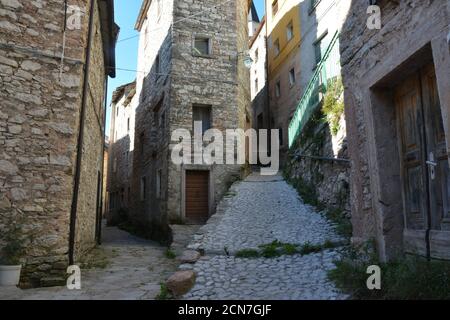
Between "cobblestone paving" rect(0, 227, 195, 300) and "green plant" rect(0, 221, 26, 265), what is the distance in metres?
0.47

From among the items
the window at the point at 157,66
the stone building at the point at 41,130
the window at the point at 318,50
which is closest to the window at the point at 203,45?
the window at the point at 157,66

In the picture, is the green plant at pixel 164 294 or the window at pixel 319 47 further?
the window at pixel 319 47

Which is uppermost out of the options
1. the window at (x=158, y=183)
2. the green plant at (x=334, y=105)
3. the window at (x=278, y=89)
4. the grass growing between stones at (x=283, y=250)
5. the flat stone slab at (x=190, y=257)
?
the window at (x=278, y=89)

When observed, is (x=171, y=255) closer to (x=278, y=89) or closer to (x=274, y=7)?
(x=278, y=89)

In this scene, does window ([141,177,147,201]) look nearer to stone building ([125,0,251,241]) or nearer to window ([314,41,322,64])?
stone building ([125,0,251,241])

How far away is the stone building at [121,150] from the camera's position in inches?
703

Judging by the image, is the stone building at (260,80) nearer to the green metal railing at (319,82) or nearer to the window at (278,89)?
the window at (278,89)

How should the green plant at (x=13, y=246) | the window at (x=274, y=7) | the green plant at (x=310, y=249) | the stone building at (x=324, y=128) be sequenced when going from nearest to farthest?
1. the green plant at (x=13, y=246)
2. the green plant at (x=310, y=249)
3. the stone building at (x=324, y=128)
4. the window at (x=274, y=7)

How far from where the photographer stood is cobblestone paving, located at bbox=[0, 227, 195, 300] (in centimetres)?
447

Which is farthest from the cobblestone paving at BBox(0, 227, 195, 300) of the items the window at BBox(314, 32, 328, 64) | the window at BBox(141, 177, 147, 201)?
the window at BBox(314, 32, 328, 64)

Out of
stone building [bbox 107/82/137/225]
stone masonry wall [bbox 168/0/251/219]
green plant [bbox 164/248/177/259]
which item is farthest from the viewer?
stone building [bbox 107/82/137/225]

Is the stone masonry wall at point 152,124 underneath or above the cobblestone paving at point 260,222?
above

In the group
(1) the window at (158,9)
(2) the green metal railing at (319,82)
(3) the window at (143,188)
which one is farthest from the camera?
(3) the window at (143,188)

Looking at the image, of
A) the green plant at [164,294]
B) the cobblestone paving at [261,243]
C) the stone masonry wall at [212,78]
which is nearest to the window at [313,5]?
the stone masonry wall at [212,78]
